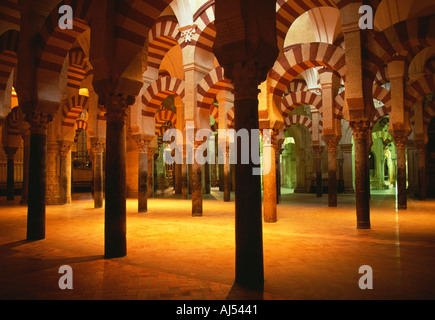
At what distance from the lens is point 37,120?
496 centimetres

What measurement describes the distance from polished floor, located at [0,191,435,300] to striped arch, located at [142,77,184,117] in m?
3.70

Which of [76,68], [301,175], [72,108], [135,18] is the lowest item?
[301,175]

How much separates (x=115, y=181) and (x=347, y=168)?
47.0 feet

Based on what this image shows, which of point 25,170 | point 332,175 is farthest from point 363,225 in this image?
point 25,170

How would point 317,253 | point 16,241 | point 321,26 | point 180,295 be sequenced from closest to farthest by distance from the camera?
point 180,295 < point 317,253 < point 16,241 < point 321,26

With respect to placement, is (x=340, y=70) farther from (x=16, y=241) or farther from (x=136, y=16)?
(x=16, y=241)

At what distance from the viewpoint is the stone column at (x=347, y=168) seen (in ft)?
51.8

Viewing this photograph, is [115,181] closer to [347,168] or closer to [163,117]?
[163,117]

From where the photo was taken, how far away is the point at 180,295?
2.62 metres

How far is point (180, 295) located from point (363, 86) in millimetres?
4807

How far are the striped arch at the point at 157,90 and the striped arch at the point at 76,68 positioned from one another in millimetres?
3746

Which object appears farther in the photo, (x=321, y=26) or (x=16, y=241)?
(x=321, y=26)
